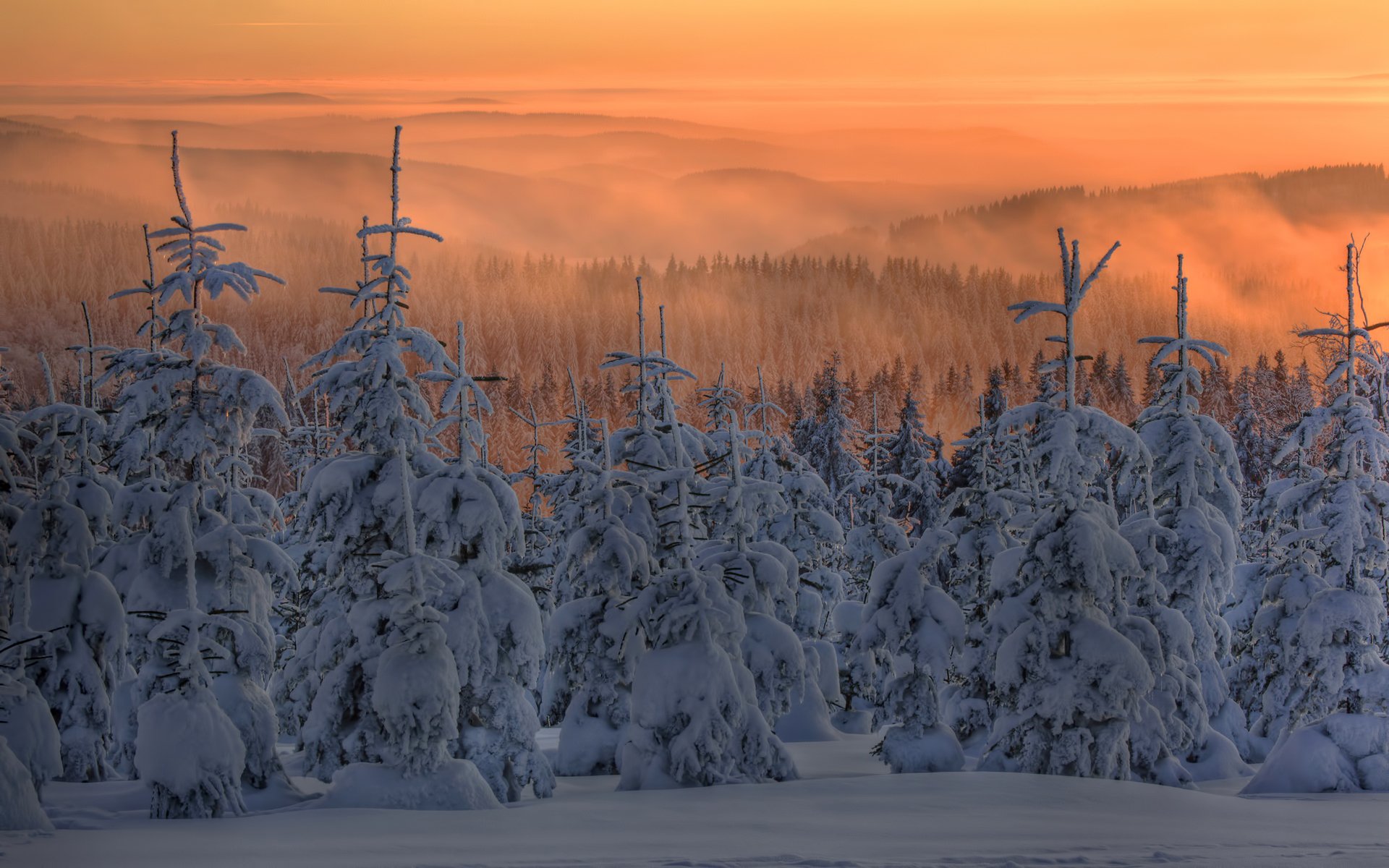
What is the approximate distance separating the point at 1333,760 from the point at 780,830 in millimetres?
14365

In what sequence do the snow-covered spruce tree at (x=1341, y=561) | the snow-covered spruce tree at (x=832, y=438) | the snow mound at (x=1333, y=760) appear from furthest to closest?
the snow-covered spruce tree at (x=832, y=438), the snow-covered spruce tree at (x=1341, y=561), the snow mound at (x=1333, y=760)

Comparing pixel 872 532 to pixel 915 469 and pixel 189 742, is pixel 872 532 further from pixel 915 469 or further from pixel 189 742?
pixel 189 742

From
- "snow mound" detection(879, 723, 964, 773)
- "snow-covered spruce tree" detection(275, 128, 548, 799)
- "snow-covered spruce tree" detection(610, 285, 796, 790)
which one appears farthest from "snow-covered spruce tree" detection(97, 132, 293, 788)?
"snow mound" detection(879, 723, 964, 773)

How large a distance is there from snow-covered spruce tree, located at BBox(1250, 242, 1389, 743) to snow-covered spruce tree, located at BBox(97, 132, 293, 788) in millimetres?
21969

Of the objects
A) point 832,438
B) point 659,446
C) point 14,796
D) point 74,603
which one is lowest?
point 14,796

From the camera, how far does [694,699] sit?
24641 millimetres

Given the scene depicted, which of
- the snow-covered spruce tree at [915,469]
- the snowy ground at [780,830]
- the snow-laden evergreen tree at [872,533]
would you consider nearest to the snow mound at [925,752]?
the snowy ground at [780,830]

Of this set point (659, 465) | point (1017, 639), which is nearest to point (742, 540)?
point (659, 465)

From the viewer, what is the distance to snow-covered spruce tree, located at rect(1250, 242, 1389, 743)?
2856 centimetres

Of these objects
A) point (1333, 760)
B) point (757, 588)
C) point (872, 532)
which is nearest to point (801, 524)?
point (872, 532)

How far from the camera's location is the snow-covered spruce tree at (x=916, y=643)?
2814 centimetres

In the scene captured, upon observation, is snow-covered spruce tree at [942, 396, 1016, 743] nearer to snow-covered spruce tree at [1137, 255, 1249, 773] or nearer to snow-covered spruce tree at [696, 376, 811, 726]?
snow-covered spruce tree at [1137, 255, 1249, 773]

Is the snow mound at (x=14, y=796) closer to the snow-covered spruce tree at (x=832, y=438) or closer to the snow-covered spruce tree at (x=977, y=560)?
the snow-covered spruce tree at (x=977, y=560)

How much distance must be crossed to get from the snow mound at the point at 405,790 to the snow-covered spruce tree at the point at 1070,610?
1050 cm
